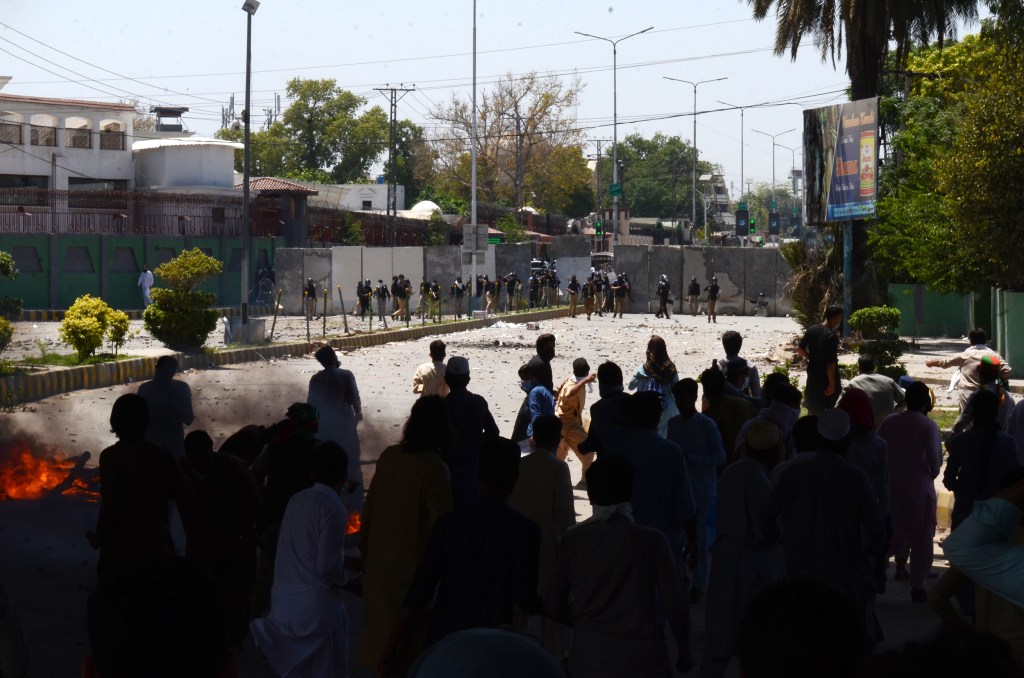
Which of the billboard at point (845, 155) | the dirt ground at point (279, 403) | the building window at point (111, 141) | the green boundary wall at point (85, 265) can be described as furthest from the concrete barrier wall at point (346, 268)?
the billboard at point (845, 155)

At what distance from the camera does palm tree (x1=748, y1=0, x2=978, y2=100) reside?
78.3 feet

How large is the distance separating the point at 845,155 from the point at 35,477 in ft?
46.4


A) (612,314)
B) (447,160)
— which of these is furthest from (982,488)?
(447,160)

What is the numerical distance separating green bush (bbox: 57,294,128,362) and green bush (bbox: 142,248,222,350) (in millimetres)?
1948

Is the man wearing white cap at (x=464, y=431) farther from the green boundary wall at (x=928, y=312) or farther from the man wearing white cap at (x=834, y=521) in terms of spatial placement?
the green boundary wall at (x=928, y=312)

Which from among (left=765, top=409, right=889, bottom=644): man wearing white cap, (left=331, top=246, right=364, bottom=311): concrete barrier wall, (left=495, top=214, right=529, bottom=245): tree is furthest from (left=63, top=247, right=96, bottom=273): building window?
(left=765, top=409, right=889, bottom=644): man wearing white cap

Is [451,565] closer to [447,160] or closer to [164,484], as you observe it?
[164,484]

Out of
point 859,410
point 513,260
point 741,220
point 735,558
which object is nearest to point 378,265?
point 513,260

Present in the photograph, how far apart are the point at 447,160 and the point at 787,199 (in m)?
120

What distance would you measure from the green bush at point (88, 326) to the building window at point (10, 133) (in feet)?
95.9

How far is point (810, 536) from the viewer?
5441 mm

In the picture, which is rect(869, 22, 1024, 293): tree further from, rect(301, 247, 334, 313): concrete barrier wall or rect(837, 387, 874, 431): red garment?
rect(301, 247, 334, 313): concrete barrier wall

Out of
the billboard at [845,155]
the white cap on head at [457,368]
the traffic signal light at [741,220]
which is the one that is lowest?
the white cap on head at [457,368]

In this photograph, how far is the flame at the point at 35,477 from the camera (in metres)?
11.1
